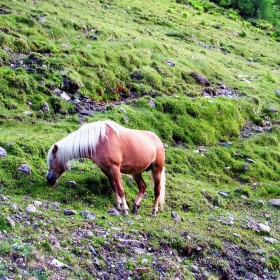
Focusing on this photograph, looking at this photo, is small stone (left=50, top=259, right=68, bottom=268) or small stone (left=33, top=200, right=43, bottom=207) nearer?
small stone (left=50, top=259, right=68, bottom=268)

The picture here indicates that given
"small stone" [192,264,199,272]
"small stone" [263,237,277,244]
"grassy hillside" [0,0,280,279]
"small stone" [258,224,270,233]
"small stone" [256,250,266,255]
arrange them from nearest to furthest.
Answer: "grassy hillside" [0,0,280,279] → "small stone" [192,264,199,272] → "small stone" [256,250,266,255] → "small stone" [263,237,277,244] → "small stone" [258,224,270,233]

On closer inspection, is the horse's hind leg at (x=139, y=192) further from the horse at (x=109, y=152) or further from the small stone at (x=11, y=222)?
the small stone at (x=11, y=222)

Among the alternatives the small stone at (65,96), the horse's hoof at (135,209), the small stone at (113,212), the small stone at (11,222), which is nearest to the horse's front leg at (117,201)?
the small stone at (113,212)

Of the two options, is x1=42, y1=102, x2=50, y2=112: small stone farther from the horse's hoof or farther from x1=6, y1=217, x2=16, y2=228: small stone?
x1=6, y1=217, x2=16, y2=228: small stone

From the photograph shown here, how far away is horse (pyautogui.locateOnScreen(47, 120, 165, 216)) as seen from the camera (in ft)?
26.6

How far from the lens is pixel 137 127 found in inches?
517

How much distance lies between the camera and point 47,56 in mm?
14766

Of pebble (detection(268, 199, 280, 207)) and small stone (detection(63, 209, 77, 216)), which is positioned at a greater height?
small stone (detection(63, 209, 77, 216))

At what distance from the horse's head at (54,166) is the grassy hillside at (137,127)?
228mm

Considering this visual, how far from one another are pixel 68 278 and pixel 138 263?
138cm

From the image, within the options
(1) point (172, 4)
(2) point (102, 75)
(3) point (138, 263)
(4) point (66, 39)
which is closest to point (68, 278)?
(3) point (138, 263)

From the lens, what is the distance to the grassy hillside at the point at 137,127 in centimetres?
663

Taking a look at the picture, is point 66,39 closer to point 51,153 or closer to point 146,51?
point 146,51

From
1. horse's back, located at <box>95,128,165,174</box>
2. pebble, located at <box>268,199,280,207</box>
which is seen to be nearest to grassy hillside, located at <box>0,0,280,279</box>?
pebble, located at <box>268,199,280,207</box>
